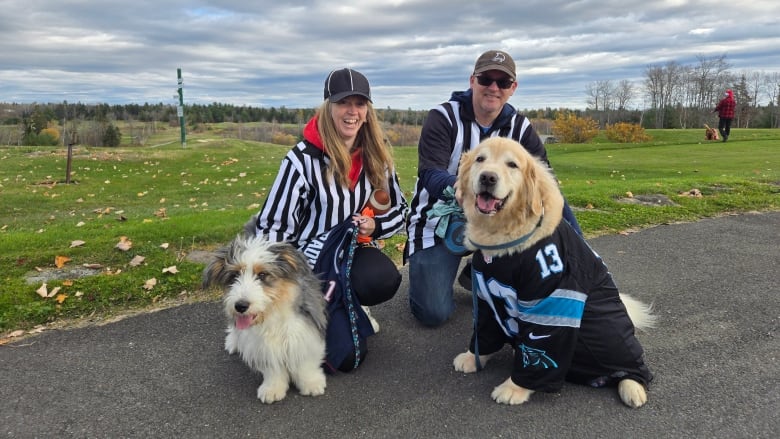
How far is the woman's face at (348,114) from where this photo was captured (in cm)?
419

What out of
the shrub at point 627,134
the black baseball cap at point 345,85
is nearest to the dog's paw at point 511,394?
the black baseball cap at point 345,85

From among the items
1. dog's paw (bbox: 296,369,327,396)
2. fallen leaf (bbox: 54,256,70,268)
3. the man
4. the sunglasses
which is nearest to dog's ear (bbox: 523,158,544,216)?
the man

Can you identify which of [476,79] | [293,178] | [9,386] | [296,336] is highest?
[476,79]

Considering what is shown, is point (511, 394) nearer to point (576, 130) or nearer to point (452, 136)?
point (452, 136)

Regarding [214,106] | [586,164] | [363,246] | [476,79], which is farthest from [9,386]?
[214,106]

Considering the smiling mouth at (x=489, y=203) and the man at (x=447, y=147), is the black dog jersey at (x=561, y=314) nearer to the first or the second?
the smiling mouth at (x=489, y=203)

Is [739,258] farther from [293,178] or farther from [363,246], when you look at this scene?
[293,178]

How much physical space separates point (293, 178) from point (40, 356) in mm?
2508

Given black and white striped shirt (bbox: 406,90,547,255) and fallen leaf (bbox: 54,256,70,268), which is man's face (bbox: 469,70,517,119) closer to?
black and white striped shirt (bbox: 406,90,547,255)

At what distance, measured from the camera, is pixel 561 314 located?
321cm

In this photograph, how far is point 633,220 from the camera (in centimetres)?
828

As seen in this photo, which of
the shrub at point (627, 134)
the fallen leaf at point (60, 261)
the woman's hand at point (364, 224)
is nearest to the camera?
the woman's hand at point (364, 224)

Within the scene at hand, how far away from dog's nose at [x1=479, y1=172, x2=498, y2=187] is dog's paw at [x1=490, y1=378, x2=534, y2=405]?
4.66 feet

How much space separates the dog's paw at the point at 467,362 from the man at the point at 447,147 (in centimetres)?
71
